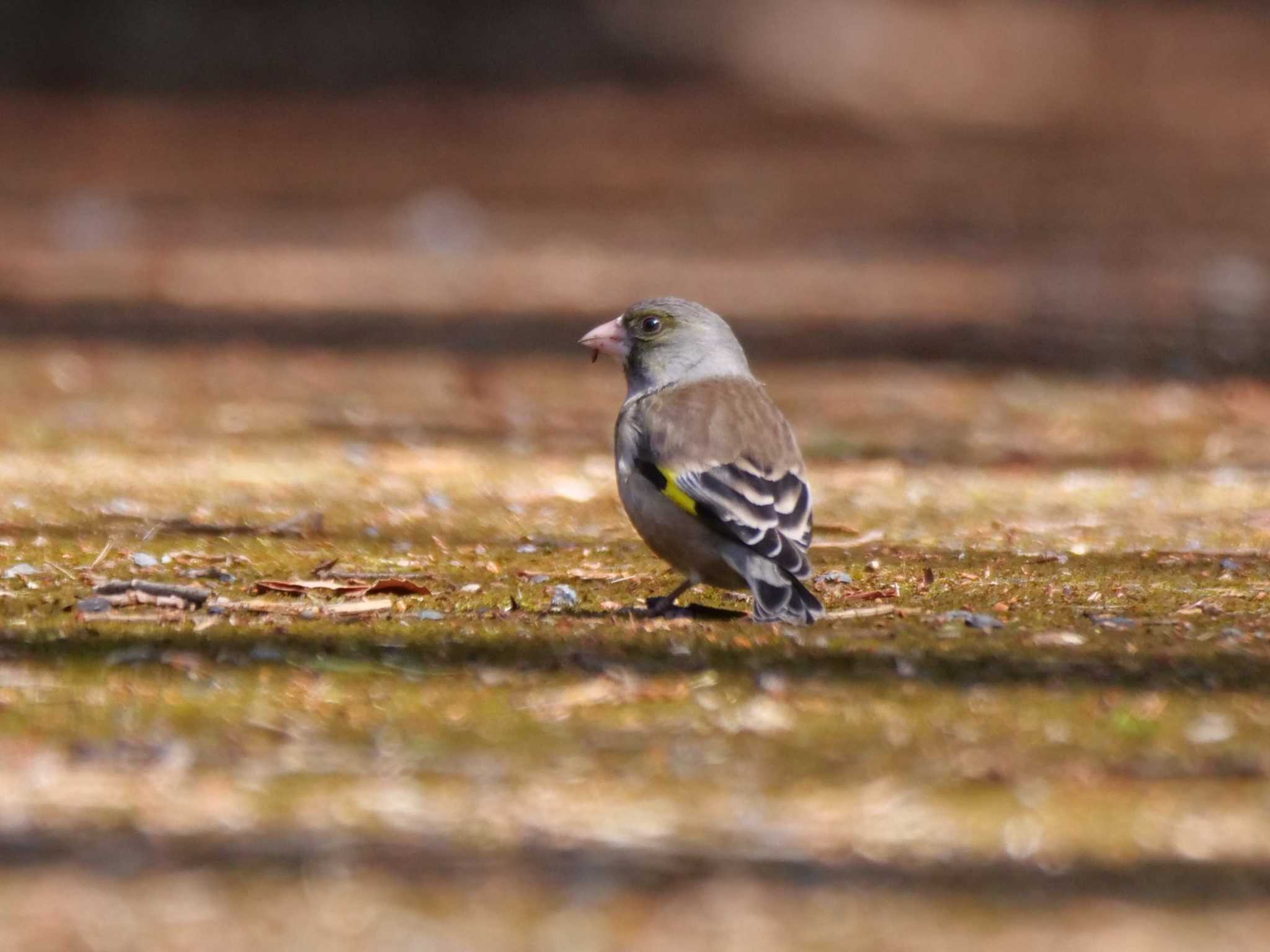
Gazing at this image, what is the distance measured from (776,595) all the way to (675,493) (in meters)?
0.36

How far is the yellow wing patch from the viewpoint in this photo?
15.0 ft

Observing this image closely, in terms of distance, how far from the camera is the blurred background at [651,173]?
10.8 m

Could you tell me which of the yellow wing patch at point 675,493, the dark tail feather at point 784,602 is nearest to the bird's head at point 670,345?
the yellow wing patch at point 675,493

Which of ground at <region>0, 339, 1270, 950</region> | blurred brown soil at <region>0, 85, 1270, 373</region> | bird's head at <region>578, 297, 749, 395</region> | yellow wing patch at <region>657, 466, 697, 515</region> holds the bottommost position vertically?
ground at <region>0, 339, 1270, 950</region>

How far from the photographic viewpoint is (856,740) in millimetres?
3660

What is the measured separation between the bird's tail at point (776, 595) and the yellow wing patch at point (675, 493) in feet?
0.55

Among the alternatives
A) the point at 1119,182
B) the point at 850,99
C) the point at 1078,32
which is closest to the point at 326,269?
the point at 1119,182

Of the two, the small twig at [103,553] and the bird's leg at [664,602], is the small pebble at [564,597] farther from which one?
the small twig at [103,553]

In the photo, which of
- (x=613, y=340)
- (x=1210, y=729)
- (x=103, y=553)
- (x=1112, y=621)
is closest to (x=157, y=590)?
(x=103, y=553)

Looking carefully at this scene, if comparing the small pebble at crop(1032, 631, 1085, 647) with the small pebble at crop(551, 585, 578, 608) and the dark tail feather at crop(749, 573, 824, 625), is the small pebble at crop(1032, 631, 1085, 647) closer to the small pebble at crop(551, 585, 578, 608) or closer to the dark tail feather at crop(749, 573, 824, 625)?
the dark tail feather at crop(749, 573, 824, 625)

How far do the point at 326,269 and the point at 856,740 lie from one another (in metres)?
8.94

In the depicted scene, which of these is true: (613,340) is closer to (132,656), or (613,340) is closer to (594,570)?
(594,570)

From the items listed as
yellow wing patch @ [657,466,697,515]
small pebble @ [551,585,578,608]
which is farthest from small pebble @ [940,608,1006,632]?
small pebble @ [551,585,578,608]

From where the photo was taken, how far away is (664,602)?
4777mm
